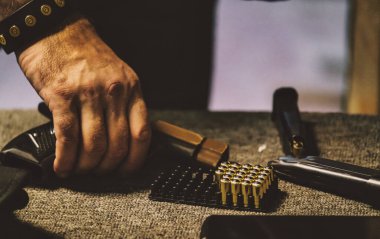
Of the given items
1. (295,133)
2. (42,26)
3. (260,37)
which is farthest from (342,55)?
(42,26)

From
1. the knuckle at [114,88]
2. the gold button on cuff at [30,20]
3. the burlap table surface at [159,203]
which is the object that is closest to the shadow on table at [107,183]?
the burlap table surface at [159,203]

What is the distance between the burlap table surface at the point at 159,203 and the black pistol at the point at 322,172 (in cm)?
1

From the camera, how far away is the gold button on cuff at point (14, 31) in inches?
28.3

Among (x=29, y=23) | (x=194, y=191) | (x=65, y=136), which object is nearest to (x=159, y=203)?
(x=194, y=191)

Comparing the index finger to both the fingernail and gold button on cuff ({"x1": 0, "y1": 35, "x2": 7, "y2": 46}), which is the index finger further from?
gold button on cuff ({"x1": 0, "y1": 35, "x2": 7, "y2": 46})

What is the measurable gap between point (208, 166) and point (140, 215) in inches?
5.7

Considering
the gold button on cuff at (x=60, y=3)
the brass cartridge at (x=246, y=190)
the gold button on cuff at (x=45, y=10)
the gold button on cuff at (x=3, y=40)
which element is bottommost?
the brass cartridge at (x=246, y=190)

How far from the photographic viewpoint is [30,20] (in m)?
0.72

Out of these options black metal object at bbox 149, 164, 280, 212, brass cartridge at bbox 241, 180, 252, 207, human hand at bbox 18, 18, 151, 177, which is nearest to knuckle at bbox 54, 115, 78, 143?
human hand at bbox 18, 18, 151, 177

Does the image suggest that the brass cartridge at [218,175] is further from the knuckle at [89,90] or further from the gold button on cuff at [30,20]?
the gold button on cuff at [30,20]

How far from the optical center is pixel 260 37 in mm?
2639

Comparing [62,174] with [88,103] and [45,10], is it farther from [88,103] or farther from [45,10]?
[45,10]

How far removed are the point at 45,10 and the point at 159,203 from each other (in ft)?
1.03

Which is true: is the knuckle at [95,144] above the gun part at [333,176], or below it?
above
